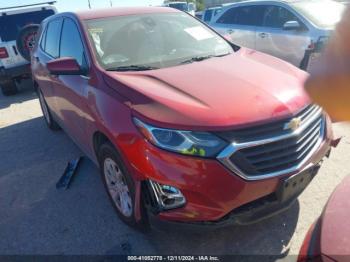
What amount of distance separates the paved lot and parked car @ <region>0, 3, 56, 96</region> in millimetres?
4497

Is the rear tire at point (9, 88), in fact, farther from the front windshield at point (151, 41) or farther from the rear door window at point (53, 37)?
the front windshield at point (151, 41)

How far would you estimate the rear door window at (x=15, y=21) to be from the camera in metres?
8.73

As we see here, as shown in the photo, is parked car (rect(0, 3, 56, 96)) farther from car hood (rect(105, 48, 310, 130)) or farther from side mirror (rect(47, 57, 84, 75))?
car hood (rect(105, 48, 310, 130))

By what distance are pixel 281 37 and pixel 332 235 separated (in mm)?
5913

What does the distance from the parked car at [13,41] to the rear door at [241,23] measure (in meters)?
4.51

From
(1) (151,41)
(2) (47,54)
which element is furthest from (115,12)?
(2) (47,54)

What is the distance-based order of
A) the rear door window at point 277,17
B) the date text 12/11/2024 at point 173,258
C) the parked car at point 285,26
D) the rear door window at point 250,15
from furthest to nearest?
the rear door window at point 250,15, the rear door window at point 277,17, the parked car at point 285,26, the date text 12/11/2024 at point 173,258

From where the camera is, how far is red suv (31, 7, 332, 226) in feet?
7.50

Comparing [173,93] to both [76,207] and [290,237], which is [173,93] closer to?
[290,237]

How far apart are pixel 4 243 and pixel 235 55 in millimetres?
2782

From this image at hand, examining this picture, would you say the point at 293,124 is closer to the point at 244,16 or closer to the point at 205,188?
the point at 205,188

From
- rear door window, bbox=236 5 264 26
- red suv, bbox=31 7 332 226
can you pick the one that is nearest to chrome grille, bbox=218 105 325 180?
red suv, bbox=31 7 332 226

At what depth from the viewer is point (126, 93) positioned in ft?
8.93

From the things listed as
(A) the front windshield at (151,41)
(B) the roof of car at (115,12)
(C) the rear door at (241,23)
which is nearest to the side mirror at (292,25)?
(C) the rear door at (241,23)
